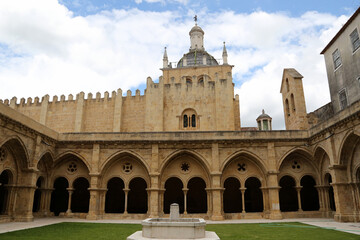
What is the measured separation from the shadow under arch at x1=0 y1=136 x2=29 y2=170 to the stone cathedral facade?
6cm

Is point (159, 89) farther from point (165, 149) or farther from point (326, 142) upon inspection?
point (326, 142)

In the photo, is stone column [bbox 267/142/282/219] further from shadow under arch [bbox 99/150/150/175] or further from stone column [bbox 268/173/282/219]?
shadow under arch [bbox 99/150/150/175]

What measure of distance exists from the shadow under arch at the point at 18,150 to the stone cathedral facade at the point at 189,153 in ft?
0.18

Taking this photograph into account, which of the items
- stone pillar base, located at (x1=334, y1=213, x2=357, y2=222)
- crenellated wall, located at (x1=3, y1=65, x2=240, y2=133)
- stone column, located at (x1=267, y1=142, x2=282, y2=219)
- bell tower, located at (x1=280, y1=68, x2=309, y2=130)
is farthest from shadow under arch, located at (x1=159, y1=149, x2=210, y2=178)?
bell tower, located at (x1=280, y1=68, x2=309, y2=130)

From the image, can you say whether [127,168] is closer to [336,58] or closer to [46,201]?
[46,201]

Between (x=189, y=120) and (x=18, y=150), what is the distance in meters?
13.3

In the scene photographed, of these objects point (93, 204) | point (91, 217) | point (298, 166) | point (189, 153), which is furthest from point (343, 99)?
point (91, 217)

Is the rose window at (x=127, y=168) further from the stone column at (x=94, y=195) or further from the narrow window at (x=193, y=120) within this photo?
the narrow window at (x=193, y=120)

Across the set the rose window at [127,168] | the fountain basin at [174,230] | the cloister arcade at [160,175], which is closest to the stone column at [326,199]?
the cloister arcade at [160,175]

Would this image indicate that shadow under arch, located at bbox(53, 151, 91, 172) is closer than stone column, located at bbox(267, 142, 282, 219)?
No

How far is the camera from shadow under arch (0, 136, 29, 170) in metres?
15.5

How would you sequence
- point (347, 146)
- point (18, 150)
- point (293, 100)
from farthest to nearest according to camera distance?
point (293, 100) → point (18, 150) → point (347, 146)

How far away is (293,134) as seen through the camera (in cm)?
1903

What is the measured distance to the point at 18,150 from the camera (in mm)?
16141
